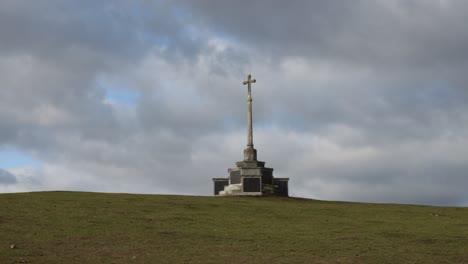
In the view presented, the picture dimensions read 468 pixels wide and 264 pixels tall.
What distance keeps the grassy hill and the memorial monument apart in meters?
7.42

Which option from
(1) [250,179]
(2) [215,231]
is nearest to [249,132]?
(1) [250,179]

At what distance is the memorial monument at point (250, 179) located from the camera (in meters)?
46.2

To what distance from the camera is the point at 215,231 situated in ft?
90.9

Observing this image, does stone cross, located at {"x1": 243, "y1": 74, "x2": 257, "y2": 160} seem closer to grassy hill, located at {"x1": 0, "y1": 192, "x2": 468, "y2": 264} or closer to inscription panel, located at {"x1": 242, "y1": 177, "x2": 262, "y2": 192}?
inscription panel, located at {"x1": 242, "y1": 177, "x2": 262, "y2": 192}

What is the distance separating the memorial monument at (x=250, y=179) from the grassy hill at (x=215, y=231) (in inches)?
292

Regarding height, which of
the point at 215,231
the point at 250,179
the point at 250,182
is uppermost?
the point at 250,179

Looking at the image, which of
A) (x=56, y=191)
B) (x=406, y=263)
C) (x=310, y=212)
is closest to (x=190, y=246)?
(x=406, y=263)

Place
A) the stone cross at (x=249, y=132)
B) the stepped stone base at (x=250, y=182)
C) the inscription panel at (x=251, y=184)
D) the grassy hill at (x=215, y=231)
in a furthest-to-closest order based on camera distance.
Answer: the stone cross at (x=249, y=132) → the stepped stone base at (x=250, y=182) → the inscription panel at (x=251, y=184) → the grassy hill at (x=215, y=231)

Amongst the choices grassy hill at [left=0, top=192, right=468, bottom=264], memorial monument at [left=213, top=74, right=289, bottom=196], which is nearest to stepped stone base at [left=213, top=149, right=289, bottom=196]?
memorial monument at [left=213, top=74, right=289, bottom=196]

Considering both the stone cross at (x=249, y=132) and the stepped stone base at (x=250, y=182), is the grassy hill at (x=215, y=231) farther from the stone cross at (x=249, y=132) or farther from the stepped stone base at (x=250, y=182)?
the stone cross at (x=249, y=132)

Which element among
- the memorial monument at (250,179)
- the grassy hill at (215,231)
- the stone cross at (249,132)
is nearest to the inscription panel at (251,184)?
the memorial monument at (250,179)

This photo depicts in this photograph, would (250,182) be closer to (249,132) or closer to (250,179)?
(250,179)

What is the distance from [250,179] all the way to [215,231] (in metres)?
18.7

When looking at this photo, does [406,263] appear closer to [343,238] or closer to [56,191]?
[343,238]
